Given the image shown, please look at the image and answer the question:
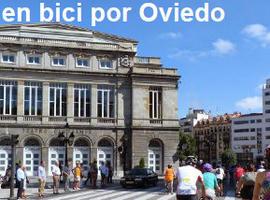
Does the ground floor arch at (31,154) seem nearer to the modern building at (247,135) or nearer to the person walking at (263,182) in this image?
the person walking at (263,182)

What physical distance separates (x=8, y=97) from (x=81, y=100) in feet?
23.9

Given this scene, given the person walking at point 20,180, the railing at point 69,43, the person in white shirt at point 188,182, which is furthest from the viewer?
the railing at point 69,43

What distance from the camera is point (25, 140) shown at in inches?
2281

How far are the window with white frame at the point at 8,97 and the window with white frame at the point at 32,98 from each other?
1110mm

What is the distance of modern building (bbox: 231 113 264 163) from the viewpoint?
167500 millimetres

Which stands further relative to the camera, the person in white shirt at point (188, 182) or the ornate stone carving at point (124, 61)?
the ornate stone carving at point (124, 61)

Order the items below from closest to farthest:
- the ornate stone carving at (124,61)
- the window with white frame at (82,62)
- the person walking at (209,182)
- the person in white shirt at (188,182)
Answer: the person in white shirt at (188,182) < the person walking at (209,182) < the window with white frame at (82,62) < the ornate stone carving at (124,61)

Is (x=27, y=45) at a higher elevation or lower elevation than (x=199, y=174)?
higher

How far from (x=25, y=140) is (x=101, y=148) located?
303 inches

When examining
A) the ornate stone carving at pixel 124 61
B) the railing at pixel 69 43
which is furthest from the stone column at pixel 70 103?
the ornate stone carving at pixel 124 61

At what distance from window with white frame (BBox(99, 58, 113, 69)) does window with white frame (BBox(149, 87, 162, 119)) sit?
4.89 metres

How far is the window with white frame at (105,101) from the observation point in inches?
2415

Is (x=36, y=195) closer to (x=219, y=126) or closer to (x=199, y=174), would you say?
(x=199, y=174)

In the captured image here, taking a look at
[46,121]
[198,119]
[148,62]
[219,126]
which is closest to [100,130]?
[46,121]
